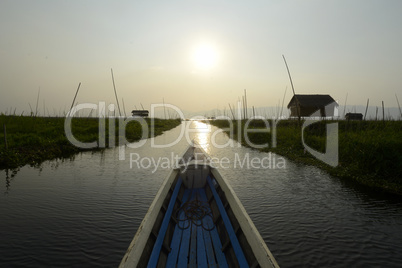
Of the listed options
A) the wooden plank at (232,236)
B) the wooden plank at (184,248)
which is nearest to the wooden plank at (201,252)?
the wooden plank at (184,248)

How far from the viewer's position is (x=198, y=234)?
4434 millimetres

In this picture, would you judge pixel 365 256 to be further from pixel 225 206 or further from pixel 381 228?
pixel 225 206

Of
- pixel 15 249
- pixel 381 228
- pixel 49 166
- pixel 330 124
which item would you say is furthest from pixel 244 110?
pixel 15 249

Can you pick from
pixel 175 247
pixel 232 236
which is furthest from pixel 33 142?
pixel 232 236

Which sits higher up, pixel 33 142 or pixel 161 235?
pixel 33 142

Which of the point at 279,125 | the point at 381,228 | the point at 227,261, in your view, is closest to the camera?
the point at 227,261

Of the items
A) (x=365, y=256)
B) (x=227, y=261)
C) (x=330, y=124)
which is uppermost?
(x=330, y=124)

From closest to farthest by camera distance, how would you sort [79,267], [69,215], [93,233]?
[79,267] < [93,233] < [69,215]

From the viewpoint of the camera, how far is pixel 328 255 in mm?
5039

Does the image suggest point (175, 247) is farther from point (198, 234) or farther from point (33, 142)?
point (33, 142)

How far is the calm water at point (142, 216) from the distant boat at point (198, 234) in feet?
4.43

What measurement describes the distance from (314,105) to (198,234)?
99.8 feet

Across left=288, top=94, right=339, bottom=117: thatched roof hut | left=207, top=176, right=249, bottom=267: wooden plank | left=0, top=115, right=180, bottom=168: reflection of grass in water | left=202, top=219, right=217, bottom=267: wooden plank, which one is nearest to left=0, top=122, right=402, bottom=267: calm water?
left=0, top=115, right=180, bottom=168: reflection of grass in water

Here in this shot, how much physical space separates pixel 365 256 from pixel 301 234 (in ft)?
4.17
